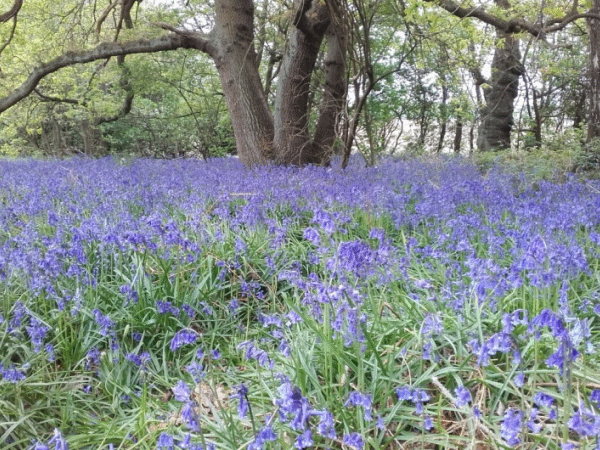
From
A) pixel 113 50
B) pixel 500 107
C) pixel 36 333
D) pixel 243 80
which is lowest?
pixel 36 333

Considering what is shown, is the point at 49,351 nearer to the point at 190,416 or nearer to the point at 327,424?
the point at 190,416

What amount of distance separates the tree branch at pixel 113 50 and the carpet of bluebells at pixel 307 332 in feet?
15.9

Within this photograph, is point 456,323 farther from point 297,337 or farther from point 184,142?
point 184,142

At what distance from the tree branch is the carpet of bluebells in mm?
4838

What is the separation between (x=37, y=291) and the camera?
2.95 m

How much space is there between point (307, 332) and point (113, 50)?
8.02 m

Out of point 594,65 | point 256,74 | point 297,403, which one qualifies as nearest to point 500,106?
point 594,65

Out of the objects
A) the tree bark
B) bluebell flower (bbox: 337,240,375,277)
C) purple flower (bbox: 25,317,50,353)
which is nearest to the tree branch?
the tree bark

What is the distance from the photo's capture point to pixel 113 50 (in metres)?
8.96

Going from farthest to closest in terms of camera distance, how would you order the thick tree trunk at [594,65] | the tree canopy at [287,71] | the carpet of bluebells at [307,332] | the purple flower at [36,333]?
the tree canopy at [287,71], the thick tree trunk at [594,65], the purple flower at [36,333], the carpet of bluebells at [307,332]

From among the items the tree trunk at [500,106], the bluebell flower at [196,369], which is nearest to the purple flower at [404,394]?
the bluebell flower at [196,369]

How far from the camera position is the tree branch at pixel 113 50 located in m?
8.74

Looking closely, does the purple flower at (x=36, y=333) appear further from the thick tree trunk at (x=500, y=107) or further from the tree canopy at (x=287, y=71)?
the thick tree trunk at (x=500, y=107)

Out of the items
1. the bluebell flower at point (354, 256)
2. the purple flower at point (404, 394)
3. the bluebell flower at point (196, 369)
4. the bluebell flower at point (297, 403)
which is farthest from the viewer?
the bluebell flower at point (354, 256)
